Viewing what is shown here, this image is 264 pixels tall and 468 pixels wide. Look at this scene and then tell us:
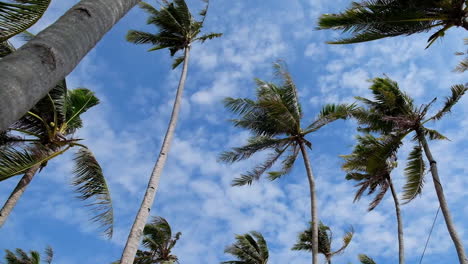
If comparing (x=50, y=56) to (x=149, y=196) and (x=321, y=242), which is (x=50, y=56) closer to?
(x=149, y=196)

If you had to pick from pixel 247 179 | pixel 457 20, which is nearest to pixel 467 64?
pixel 457 20

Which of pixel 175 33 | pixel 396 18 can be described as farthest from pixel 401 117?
pixel 175 33

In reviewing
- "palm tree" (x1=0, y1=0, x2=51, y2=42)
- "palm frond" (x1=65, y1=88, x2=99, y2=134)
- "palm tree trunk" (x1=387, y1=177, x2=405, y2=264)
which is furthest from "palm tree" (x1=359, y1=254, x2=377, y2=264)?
"palm tree" (x1=0, y1=0, x2=51, y2=42)

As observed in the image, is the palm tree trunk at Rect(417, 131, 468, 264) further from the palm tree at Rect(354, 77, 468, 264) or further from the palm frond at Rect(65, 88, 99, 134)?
the palm frond at Rect(65, 88, 99, 134)

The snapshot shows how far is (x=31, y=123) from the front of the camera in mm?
11094

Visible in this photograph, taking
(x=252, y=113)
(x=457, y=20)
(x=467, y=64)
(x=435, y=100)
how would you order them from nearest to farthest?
(x=457, y=20), (x=467, y=64), (x=435, y=100), (x=252, y=113)

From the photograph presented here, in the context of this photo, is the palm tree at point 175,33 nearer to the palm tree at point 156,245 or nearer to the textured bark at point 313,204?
the textured bark at point 313,204

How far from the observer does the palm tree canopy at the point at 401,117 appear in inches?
518

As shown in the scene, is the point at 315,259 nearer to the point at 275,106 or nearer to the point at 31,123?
the point at 275,106

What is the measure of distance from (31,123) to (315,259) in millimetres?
10537

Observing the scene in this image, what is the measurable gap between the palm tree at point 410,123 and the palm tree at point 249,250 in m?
11.0

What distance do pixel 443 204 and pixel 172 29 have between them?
1157cm

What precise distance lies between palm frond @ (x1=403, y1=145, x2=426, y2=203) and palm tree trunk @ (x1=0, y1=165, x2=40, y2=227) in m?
12.0

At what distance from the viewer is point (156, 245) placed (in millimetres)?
24375
